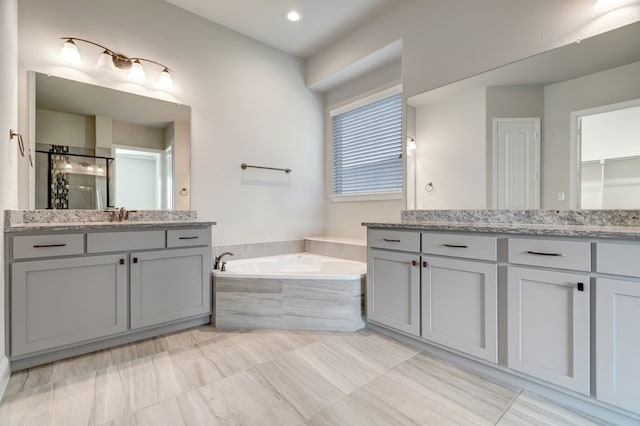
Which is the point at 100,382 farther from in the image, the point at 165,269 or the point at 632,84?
the point at 632,84

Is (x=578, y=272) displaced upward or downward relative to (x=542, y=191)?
downward

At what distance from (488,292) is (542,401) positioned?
560 millimetres

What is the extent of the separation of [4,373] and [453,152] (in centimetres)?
318

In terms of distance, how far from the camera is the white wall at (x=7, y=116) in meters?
1.60

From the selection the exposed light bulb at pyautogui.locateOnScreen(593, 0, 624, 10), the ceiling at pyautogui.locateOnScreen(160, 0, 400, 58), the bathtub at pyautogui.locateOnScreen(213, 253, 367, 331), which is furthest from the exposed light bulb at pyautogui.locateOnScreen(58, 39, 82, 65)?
the exposed light bulb at pyautogui.locateOnScreen(593, 0, 624, 10)

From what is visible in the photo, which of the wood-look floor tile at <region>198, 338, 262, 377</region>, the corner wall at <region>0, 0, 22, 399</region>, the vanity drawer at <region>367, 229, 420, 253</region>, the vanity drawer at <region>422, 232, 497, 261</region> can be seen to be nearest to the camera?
the corner wall at <region>0, 0, 22, 399</region>

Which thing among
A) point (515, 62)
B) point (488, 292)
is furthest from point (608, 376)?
point (515, 62)

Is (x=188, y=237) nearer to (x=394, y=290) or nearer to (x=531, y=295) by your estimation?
(x=394, y=290)

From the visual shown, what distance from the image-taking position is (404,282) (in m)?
2.12

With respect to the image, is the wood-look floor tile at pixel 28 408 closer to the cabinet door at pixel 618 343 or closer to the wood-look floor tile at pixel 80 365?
the wood-look floor tile at pixel 80 365

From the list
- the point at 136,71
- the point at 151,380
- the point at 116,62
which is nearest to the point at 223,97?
the point at 136,71

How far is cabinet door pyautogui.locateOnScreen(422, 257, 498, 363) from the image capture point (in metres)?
1.68

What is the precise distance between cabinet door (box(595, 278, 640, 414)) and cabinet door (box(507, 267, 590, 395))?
0.05 metres

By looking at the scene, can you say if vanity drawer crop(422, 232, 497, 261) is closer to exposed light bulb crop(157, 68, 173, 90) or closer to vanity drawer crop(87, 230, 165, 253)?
vanity drawer crop(87, 230, 165, 253)
